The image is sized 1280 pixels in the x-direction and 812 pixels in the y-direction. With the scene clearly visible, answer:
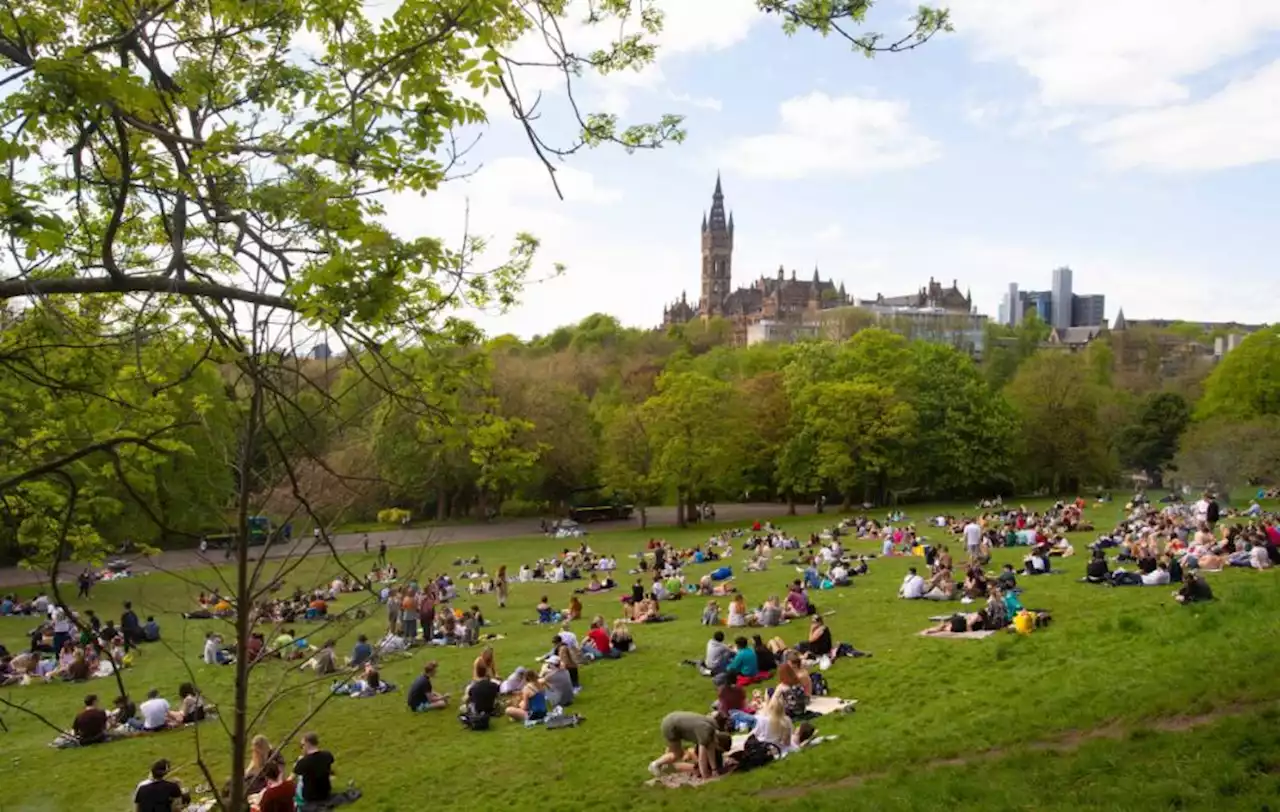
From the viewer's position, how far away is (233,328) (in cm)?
547

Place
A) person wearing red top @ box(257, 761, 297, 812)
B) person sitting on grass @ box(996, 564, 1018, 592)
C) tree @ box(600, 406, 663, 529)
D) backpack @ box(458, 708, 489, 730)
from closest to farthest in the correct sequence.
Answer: person wearing red top @ box(257, 761, 297, 812) < backpack @ box(458, 708, 489, 730) < person sitting on grass @ box(996, 564, 1018, 592) < tree @ box(600, 406, 663, 529)

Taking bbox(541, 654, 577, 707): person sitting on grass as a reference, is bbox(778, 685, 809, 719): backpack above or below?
above

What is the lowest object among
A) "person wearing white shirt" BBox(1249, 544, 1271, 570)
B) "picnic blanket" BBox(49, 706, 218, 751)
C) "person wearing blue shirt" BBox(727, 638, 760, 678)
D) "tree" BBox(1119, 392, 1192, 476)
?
"picnic blanket" BBox(49, 706, 218, 751)

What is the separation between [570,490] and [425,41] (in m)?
48.8

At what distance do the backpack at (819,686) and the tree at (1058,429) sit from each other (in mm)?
43517

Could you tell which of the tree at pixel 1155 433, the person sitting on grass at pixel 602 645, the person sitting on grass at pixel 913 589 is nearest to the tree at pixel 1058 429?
the tree at pixel 1155 433

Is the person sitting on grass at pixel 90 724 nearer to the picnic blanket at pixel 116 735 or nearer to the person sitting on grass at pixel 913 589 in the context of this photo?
the picnic blanket at pixel 116 735

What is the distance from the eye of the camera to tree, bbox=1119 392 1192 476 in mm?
57844

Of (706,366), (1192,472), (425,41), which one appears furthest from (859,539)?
(706,366)

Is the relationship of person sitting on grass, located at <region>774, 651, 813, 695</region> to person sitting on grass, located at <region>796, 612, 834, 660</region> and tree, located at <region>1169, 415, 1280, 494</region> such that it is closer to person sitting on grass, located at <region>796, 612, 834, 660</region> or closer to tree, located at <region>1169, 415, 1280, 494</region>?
person sitting on grass, located at <region>796, 612, 834, 660</region>

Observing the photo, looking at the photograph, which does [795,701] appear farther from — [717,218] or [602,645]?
[717,218]

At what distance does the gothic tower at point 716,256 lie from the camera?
158 metres

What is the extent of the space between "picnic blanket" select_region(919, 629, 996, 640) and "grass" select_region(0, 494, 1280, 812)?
1.03 ft

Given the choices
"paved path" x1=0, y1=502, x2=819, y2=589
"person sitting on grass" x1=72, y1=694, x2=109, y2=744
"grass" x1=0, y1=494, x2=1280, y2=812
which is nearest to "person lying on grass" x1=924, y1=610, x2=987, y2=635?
"grass" x1=0, y1=494, x2=1280, y2=812
